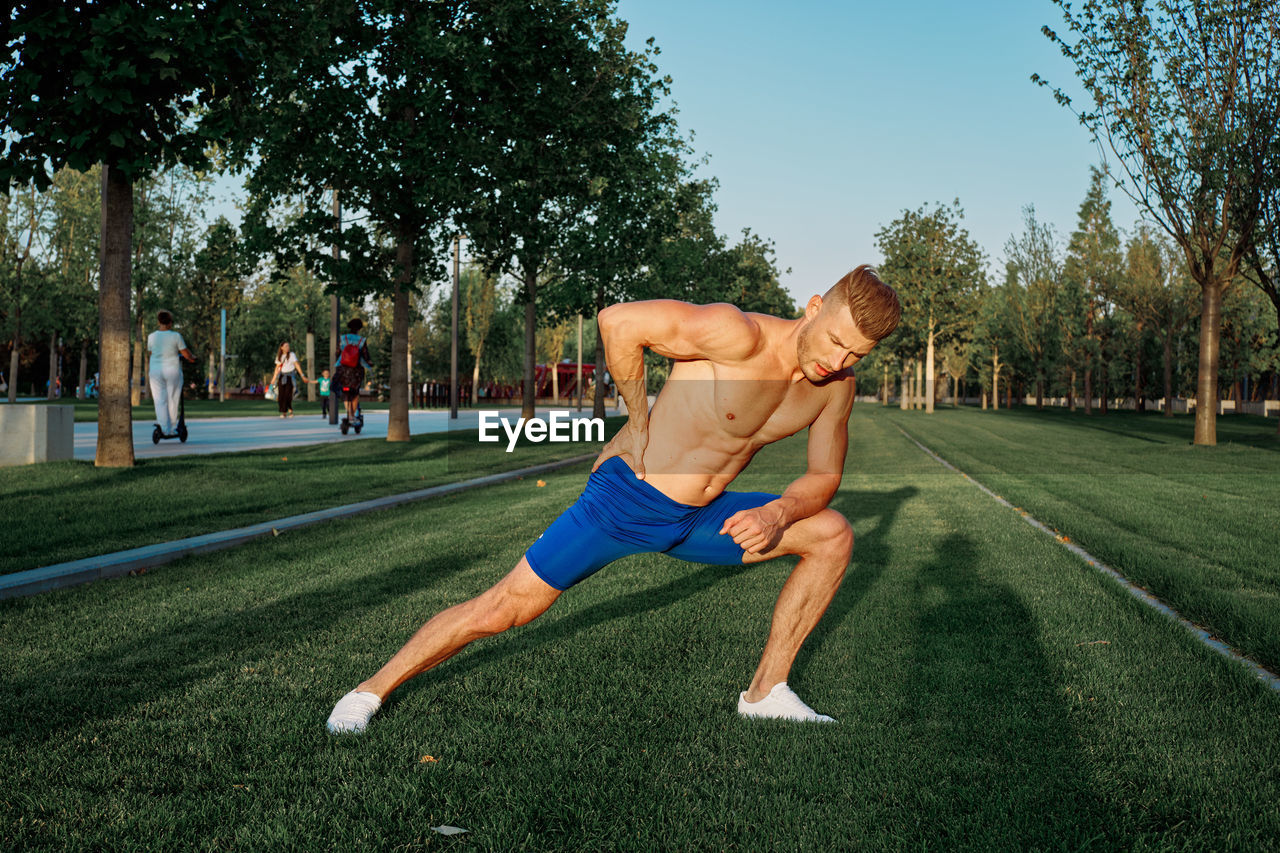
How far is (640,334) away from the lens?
11.7 feet

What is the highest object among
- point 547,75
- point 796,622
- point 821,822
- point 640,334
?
point 547,75

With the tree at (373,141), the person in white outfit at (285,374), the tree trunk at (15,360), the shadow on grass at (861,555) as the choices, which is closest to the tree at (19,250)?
the tree trunk at (15,360)

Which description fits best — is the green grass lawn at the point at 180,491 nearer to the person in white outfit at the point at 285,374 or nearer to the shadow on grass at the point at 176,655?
the shadow on grass at the point at 176,655

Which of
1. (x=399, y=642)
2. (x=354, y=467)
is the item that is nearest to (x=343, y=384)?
(x=354, y=467)

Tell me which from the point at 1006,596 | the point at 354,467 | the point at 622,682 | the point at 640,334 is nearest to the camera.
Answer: the point at 640,334

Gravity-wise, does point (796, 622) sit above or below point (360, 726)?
above

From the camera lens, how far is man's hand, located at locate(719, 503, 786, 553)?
332 centimetres

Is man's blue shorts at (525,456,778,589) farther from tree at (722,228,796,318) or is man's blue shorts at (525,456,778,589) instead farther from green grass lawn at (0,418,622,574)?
tree at (722,228,796,318)

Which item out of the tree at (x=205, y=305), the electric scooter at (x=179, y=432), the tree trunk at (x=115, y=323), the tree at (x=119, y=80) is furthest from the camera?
the tree at (x=205, y=305)

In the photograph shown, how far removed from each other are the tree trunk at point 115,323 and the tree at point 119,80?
972 mm

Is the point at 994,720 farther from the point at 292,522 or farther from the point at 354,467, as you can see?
the point at 354,467

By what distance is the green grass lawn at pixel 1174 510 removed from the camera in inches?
240

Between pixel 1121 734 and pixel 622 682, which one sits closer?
pixel 1121 734

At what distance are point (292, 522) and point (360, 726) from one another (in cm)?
572
